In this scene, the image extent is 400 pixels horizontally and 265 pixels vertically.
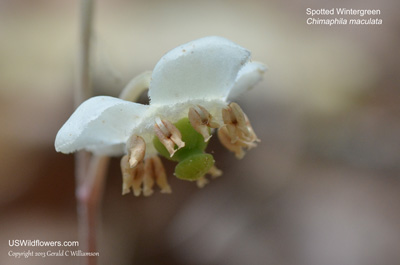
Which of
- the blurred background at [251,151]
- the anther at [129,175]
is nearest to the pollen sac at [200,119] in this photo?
the anther at [129,175]

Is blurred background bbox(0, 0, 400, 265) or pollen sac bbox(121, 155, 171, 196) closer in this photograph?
pollen sac bbox(121, 155, 171, 196)

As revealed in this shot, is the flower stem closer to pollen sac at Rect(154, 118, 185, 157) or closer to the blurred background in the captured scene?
pollen sac at Rect(154, 118, 185, 157)

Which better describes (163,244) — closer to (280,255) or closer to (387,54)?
(280,255)

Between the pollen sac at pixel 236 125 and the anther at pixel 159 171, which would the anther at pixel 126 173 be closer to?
the anther at pixel 159 171

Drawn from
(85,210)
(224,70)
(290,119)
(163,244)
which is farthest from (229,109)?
(290,119)

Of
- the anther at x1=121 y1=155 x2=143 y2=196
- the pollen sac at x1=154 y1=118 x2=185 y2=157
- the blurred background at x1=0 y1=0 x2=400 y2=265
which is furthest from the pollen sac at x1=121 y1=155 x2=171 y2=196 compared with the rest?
the blurred background at x1=0 y1=0 x2=400 y2=265

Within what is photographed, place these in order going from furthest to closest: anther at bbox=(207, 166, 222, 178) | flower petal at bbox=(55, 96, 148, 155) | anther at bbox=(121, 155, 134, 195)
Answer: anther at bbox=(207, 166, 222, 178), anther at bbox=(121, 155, 134, 195), flower petal at bbox=(55, 96, 148, 155)
